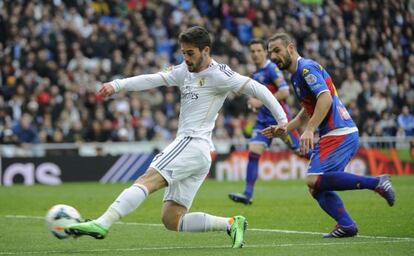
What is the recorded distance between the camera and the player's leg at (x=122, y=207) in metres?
8.72

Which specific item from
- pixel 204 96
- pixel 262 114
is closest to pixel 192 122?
pixel 204 96

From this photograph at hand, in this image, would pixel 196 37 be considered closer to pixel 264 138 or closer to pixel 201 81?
pixel 201 81

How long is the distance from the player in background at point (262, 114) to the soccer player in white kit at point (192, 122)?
21.7ft

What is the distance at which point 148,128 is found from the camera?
2681 cm

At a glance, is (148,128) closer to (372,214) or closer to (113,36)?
(113,36)

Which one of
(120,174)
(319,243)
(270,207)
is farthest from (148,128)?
(319,243)

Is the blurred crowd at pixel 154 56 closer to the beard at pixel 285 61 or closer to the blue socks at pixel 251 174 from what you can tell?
the blue socks at pixel 251 174

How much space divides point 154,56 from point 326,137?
59.4ft

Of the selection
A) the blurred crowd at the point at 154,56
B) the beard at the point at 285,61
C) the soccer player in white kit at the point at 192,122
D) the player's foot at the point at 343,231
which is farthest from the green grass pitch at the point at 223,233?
the blurred crowd at the point at 154,56

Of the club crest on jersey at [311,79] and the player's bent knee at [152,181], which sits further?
the club crest on jersey at [311,79]

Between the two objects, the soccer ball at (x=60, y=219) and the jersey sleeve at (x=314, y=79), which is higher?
the jersey sleeve at (x=314, y=79)

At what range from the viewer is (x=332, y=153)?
34.6 ft

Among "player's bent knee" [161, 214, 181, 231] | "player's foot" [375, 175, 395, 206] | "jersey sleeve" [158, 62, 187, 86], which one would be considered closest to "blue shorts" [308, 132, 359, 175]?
"player's foot" [375, 175, 395, 206]

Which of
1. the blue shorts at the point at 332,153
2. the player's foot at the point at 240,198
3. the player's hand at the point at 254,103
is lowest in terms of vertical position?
the player's foot at the point at 240,198
